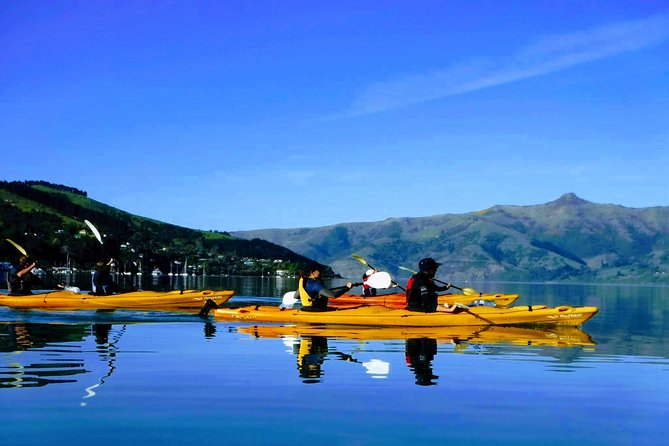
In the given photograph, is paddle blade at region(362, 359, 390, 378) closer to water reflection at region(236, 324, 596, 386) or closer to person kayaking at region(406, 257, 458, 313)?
water reflection at region(236, 324, 596, 386)

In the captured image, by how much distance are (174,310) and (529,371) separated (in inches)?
903

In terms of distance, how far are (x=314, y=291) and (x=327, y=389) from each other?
13.9 m

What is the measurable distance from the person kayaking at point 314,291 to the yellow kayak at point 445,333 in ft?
2.71

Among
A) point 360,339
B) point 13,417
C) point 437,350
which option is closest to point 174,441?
point 13,417

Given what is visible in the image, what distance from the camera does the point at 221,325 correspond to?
107ft

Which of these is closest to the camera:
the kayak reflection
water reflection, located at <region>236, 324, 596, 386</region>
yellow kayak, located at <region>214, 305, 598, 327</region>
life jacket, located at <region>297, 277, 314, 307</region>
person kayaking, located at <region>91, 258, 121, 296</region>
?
the kayak reflection

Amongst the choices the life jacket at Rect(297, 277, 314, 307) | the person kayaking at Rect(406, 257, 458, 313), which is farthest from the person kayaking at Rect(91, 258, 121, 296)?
the person kayaking at Rect(406, 257, 458, 313)

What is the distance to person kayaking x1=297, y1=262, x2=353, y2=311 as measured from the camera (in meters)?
28.8

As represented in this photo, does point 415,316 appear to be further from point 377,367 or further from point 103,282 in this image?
point 103,282

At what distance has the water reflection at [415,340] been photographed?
19.6 metres

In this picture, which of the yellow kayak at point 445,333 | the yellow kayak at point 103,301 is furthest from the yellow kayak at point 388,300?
the yellow kayak at point 445,333

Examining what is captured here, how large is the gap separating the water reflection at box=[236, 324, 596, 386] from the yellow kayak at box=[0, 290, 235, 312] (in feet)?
28.1

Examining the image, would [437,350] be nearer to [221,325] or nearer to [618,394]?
[618,394]

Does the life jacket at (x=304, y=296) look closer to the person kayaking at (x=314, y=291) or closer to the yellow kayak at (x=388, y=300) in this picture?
the person kayaking at (x=314, y=291)
